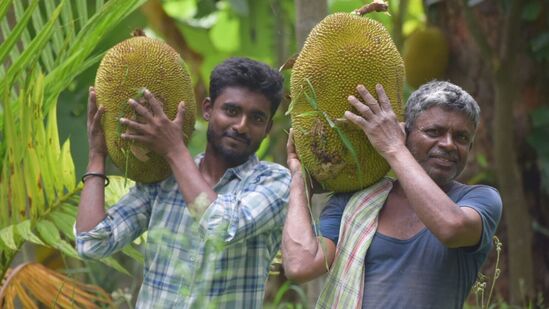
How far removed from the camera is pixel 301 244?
235 cm

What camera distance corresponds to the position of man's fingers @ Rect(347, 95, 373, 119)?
2297 mm

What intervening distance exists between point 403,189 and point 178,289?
23.6 inches

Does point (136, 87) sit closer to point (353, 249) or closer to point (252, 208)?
point (252, 208)

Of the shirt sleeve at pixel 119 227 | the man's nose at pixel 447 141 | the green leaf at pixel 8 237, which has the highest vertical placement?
the man's nose at pixel 447 141

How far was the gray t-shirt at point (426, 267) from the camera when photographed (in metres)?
2.31

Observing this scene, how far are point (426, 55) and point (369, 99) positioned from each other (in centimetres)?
295

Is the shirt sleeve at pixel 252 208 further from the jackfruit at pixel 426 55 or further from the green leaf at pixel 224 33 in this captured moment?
the green leaf at pixel 224 33

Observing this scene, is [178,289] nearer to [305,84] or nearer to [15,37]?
[305,84]

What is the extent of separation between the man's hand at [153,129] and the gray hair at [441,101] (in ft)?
1.74

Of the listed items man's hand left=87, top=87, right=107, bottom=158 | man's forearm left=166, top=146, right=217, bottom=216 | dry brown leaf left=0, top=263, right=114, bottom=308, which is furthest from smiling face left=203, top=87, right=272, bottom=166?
dry brown leaf left=0, top=263, right=114, bottom=308

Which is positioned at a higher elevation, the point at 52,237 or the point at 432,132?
the point at 432,132

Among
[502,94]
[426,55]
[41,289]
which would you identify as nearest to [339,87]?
[41,289]

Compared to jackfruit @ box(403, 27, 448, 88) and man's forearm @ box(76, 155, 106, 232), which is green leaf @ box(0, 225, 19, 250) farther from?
jackfruit @ box(403, 27, 448, 88)

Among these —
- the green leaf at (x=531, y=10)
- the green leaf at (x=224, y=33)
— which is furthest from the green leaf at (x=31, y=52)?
the green leaf at (x=224, y=33)
